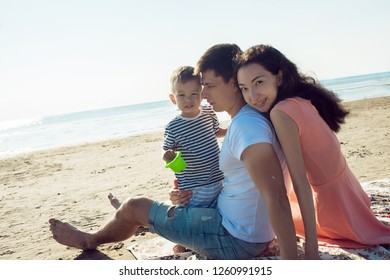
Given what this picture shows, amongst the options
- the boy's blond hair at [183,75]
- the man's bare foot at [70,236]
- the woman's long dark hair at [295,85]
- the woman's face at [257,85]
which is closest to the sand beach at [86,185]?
the man's bare foot at [70,236]

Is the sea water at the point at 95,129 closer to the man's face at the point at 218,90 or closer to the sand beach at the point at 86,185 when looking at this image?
the sand beach at the point at 86,185

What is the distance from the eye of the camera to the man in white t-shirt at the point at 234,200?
2.05 m

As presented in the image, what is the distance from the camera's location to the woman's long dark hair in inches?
91.9

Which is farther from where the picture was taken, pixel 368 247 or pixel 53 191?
pixel 53 191

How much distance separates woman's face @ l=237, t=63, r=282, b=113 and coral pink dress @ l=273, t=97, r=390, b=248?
119 mm

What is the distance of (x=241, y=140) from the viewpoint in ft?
6.85

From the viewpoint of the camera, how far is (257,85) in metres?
2.31

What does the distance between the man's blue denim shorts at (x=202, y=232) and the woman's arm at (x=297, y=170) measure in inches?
13.0

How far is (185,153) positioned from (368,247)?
1342 mm

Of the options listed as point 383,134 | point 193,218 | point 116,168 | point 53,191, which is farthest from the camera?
point 116,168

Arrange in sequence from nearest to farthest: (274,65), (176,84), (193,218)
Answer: (274,65) < (193,218) < (176,84)
